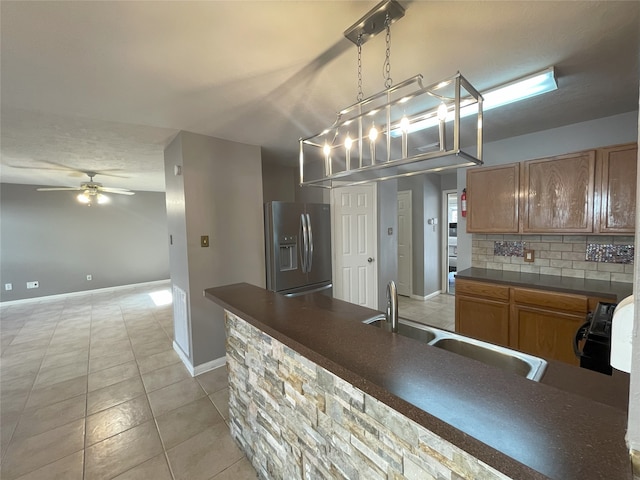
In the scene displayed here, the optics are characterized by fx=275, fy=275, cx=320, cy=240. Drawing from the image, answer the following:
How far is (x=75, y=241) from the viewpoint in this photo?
6023 millimetres

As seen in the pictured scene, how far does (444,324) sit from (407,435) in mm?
3719

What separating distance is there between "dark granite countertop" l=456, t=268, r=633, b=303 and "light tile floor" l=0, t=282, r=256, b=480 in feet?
8.88

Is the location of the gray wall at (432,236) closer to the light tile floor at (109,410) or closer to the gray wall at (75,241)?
the light tile floor at (109,410)

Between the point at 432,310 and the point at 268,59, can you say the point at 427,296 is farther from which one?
the point at 268,59

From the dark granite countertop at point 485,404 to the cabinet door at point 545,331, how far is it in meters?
1.63

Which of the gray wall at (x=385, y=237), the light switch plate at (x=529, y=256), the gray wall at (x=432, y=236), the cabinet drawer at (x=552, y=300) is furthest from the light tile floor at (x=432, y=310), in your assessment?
the cabinet drawer at (x=552, y=300)

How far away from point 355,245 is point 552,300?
2.25 meters

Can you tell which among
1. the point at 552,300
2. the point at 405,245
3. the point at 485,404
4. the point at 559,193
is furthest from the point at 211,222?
the point at 405,245

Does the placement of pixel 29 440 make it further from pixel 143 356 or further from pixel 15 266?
pixel 15 266

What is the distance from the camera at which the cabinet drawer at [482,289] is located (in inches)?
107

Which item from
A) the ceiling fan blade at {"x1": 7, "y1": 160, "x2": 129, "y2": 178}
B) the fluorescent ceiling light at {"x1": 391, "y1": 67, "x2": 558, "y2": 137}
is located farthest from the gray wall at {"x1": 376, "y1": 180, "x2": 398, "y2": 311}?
the ceiling fan blade at {"x1": 7, "y1": 160, "x2": 129, "y2": 178}

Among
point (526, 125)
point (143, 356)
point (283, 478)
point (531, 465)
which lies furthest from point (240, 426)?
point (526, 125)

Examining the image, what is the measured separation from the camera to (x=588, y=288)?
7.78 ft

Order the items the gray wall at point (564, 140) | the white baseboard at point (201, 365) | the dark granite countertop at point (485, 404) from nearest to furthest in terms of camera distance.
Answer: the dark granite countertop at point (485, 404)
the gray wall at point (564, 140)
the white baseboard at point (201, 365)
